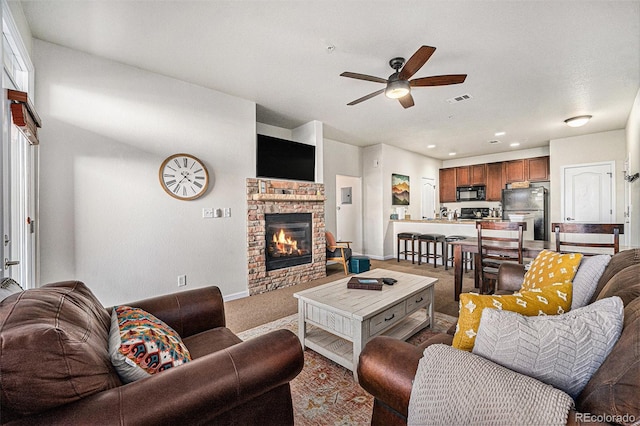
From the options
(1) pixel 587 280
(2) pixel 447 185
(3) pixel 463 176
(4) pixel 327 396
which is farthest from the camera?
(2) pixel 447 185

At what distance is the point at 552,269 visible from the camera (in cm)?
170

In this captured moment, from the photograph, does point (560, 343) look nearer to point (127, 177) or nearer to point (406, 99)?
point (406, 99)

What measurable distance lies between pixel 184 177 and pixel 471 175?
23.3 ft

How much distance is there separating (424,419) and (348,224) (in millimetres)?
5907

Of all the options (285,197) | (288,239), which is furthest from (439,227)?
(285,197)

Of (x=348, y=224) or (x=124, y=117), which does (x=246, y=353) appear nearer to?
(x=124, y=117)

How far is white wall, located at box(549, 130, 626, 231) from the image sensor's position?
16.4ft

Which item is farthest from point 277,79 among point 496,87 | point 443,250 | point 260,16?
point 443,250

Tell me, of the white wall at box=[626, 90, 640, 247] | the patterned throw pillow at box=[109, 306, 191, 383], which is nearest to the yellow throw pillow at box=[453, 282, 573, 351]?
the patterned throw pillow at box=[109, 306, 191, 383]

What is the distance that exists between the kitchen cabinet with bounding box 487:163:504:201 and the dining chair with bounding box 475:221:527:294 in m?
4.34

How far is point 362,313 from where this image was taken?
71.1 inches

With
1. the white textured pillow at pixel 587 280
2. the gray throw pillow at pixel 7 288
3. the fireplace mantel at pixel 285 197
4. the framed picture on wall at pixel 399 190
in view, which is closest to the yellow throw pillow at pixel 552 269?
the white textured pillow at pixel 587 280

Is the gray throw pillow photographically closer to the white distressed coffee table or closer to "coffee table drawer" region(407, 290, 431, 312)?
the white distressed coffee table

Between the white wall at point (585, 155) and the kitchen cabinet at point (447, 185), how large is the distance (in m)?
2.23
